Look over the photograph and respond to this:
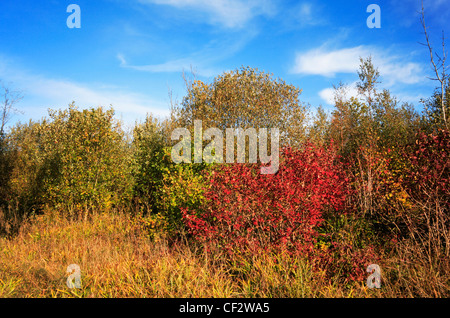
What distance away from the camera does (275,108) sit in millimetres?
18422

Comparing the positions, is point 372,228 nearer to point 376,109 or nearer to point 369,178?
point 369,178

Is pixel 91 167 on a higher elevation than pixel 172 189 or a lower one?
higher

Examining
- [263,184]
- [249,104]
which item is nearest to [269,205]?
[263,184]

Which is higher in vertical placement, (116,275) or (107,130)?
(107,130)

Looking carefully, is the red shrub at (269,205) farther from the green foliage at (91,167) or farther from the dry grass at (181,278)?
the green foliage at (91,167)

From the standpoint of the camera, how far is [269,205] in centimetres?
632

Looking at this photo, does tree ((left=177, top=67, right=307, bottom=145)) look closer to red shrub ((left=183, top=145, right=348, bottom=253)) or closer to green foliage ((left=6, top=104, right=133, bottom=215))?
green foliage ((left=6, top=104, right=133, bottom=215))

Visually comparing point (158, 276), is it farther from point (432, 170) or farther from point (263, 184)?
point (432, 170)

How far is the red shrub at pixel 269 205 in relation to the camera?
602 centimetres

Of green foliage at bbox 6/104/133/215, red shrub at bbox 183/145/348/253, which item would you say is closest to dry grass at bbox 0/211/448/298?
red shrub at bbox 183/145/348/253

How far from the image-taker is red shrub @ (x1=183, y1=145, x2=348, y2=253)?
237 inches
